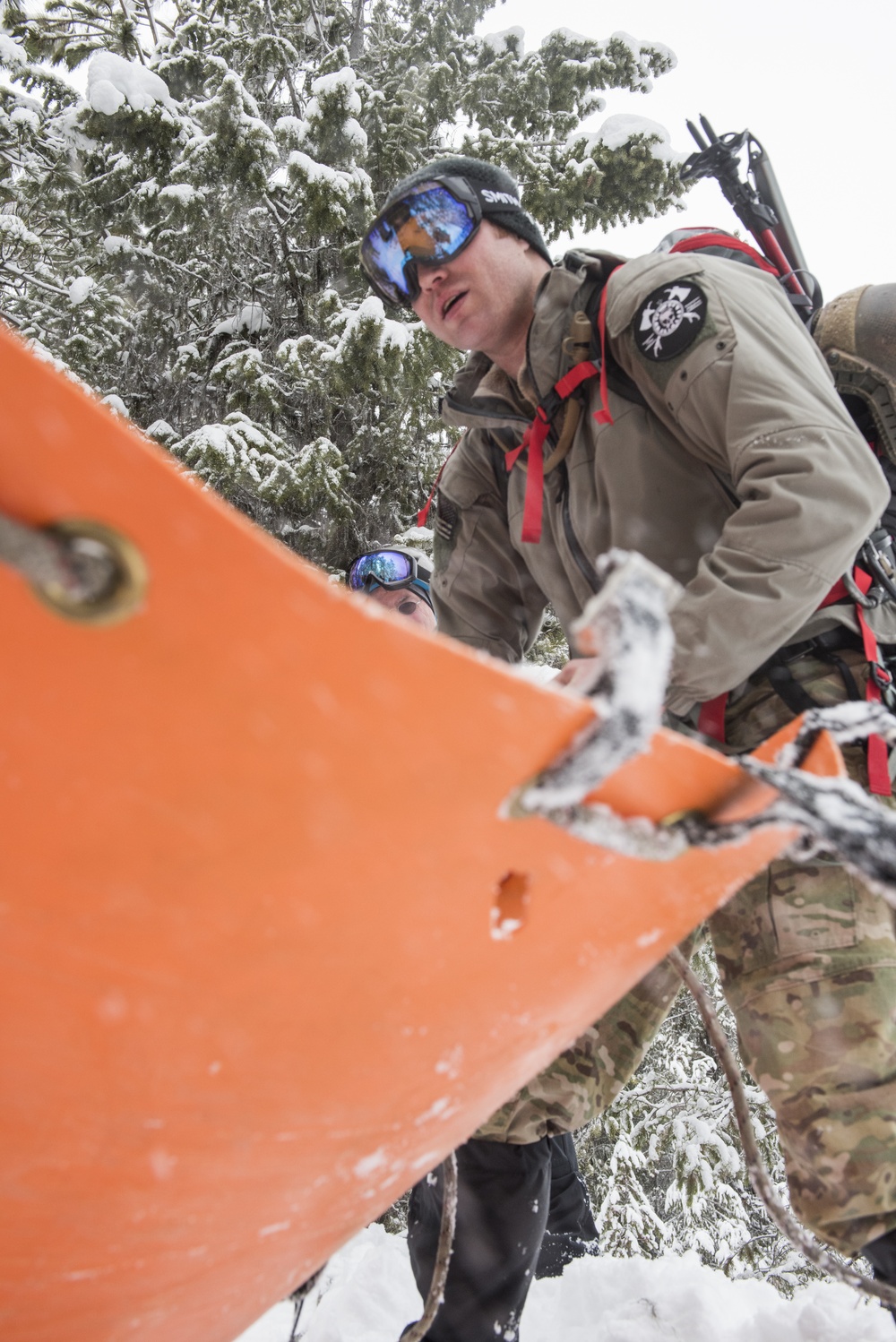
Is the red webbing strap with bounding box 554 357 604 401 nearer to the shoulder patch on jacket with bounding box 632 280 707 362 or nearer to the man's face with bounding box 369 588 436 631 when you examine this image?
the shoulder patch on jacket with bounding box 632 280 707 362

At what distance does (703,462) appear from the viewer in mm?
2174

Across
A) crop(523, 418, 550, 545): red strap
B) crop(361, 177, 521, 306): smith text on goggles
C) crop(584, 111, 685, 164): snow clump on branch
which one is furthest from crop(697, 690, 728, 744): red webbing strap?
crop(584, 111, 685, 164): snow clump on branch

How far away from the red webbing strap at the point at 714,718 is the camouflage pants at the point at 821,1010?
5cm

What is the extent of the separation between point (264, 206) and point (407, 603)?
205 inches

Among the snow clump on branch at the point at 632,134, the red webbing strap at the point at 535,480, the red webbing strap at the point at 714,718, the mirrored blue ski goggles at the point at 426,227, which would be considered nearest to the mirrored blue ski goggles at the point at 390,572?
the mirrored blue ski goggles at the point at 426,227

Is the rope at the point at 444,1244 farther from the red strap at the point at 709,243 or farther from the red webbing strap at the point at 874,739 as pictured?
the red strap at the point at 709,243

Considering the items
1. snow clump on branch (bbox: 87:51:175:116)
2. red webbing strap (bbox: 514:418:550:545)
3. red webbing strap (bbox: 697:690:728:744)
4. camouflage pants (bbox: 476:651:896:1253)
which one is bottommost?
camouflage pants (bbox: 476:651:896:1253)

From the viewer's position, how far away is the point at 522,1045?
111 centimetres

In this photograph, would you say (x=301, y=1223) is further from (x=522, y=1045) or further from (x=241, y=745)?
(x=241, y=745)

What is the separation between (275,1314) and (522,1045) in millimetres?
2991

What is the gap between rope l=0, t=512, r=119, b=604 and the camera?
1.64ft

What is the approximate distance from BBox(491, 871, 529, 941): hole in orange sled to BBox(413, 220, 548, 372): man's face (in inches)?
86.2

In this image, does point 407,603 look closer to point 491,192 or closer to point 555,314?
point 491,192

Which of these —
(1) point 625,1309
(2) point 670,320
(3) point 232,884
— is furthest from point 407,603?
(3) point 232,884
